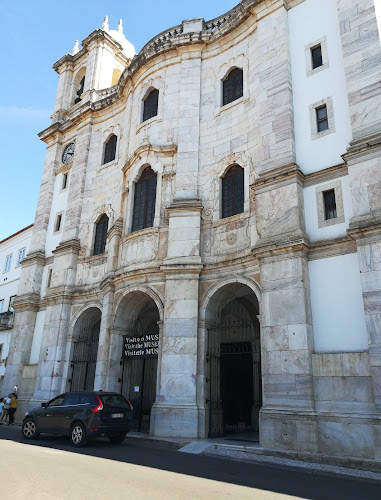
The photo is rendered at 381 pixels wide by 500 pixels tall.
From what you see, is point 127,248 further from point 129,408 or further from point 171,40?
point 171,40

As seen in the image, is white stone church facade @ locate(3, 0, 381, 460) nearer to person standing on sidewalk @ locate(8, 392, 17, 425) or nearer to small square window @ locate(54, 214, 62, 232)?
small square window @ locate(54, 214, 62, 232)

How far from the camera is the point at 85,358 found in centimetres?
1908

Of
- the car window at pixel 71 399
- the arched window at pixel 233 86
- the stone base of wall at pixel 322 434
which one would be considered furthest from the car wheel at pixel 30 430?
the arched window at pixel 233 86

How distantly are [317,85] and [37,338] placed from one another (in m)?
16.9

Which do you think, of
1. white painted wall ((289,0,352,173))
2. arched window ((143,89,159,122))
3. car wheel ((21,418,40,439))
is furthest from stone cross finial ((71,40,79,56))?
car wheel ((21,418,40,439))

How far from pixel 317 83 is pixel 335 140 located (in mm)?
2491

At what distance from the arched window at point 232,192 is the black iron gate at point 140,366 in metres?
5.45

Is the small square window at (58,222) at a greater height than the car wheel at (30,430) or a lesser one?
greater

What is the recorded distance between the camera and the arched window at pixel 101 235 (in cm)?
1988

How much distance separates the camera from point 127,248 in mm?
17109

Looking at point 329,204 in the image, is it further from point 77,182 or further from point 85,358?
point 77,182

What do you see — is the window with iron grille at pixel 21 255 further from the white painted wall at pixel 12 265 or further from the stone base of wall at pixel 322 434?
the stone base of wall at pixel 322 434

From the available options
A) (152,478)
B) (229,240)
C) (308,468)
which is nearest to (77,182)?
(229,240)

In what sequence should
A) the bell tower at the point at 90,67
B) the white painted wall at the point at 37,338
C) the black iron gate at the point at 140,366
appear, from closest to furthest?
the black iron gate at the point at 140,366, the white painted wall at the point at 37,338, the bell tower at the point at 90,67
